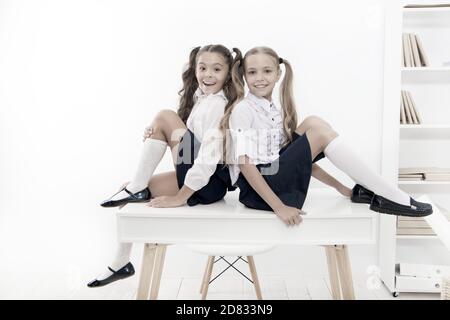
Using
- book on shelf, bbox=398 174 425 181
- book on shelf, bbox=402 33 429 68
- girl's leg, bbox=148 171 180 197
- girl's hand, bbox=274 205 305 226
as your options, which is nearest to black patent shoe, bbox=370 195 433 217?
girl's hand, bbox=274 205 305 226

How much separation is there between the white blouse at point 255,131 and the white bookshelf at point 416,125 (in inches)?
28.6

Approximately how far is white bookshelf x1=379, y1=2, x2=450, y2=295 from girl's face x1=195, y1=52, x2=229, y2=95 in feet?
2.89

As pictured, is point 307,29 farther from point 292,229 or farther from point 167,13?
point 292,229

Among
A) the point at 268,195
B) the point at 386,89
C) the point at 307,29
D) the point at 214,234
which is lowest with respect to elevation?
the point at 214,234

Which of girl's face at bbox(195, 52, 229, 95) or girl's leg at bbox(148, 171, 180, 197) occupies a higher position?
girl's face at bbox(195, 52, 229, 95)

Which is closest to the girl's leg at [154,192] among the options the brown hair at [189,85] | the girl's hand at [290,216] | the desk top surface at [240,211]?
the desk top surface at [240,211]

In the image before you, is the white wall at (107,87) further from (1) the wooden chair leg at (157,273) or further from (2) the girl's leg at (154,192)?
(1) the wooden chair leg at (157,273)

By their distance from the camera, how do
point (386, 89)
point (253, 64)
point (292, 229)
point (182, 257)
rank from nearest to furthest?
point (292, 229), point (253, 64), point (386, 89), point (182, 257)

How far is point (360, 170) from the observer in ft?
5.19

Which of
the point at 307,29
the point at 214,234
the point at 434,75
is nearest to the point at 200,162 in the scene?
the point at 214,234

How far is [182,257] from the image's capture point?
8.13 feet

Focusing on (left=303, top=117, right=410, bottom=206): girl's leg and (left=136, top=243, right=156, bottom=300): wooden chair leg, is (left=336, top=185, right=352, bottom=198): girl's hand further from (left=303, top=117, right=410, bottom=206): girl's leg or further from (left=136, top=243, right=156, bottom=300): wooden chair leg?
(left=136, top=243, right=156, bottom=300): wooden chair leg

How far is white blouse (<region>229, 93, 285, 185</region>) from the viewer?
1.59 metres
